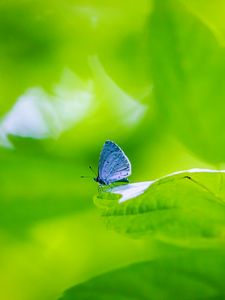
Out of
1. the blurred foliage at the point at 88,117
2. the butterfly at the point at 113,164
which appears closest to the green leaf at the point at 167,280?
the blurred foliage at the point at 88,117

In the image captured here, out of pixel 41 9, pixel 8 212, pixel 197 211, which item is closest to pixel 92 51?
pixel 41 9

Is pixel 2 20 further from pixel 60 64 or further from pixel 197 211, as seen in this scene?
pixel 197 211

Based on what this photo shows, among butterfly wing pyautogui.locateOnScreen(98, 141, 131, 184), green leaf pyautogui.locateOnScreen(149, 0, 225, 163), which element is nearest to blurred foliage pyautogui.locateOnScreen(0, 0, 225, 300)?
green leaf pyautogui.locateOnScreen(149, 0, 225, 163)

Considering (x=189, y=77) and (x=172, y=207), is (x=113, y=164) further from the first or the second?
(x=172, y=207)

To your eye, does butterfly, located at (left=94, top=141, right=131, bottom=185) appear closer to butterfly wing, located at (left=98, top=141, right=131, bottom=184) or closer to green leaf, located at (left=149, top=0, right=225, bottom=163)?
butterfly wing, located at (left=98, top=141, right=131, bottom=184)

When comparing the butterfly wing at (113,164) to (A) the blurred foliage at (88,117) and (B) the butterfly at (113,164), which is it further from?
(A) the blurred foliage at (88,117)
